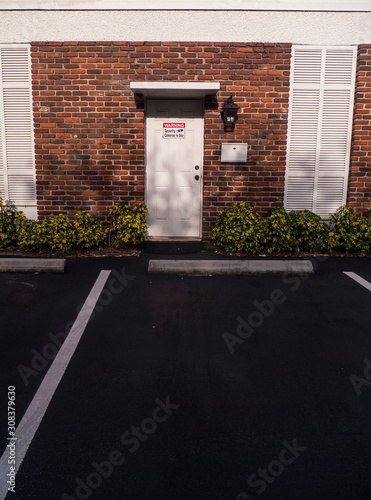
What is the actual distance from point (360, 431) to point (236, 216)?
483cm

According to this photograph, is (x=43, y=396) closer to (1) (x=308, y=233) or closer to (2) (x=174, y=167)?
(1) (x=308, y=233)

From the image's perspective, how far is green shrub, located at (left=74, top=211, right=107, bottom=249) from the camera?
7.21 metres

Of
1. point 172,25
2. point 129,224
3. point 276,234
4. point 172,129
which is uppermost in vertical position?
point 172,25

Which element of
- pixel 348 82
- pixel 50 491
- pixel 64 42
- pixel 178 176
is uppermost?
pixel 64 42

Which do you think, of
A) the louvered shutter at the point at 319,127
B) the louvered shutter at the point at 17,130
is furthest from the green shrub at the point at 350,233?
the louvered shutter at the point at 17,130

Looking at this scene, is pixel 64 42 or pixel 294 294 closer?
pixel 294 294

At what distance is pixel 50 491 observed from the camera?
2.24 m

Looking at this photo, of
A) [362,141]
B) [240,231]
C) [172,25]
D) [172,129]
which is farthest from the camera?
[172,129]

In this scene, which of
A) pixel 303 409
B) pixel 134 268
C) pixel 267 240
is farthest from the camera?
pixel 267 240

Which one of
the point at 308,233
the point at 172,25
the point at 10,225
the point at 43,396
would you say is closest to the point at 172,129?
the point at 172,25

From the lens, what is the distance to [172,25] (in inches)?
292

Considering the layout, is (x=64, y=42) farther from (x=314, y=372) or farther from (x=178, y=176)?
(x=314, y=372)

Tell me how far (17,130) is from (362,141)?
6.13m

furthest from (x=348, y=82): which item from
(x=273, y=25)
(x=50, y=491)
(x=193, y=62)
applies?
(x=50, y=491)
